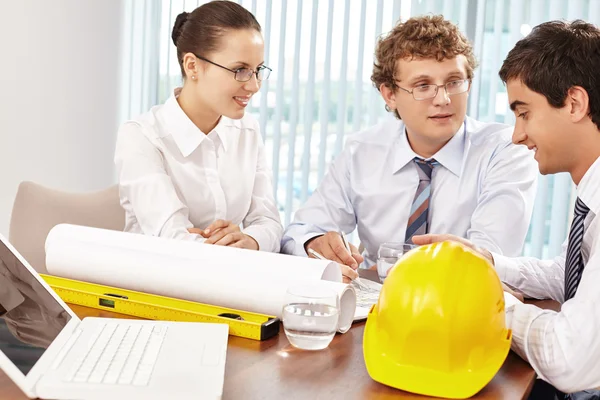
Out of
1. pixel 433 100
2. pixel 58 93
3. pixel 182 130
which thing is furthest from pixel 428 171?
pixel 58 93

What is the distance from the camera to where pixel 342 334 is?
1395 millimetres

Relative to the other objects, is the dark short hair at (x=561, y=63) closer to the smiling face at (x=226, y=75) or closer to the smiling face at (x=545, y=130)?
the smiling face at (x=545, y=130)

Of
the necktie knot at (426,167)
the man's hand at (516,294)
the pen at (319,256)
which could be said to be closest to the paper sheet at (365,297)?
the pen at (319,256)

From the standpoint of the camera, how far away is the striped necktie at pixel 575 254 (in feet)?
5.04

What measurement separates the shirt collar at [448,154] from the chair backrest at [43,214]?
983 millimetres

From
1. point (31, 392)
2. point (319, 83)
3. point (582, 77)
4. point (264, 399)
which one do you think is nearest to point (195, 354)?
point (264, 399)

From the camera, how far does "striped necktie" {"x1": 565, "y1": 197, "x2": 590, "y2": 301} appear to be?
1536 mm

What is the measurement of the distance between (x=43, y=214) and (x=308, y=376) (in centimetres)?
143

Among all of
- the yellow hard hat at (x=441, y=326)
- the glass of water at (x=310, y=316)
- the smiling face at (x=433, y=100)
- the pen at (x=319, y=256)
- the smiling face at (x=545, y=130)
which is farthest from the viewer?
the smiling face at (x=433, y=100)

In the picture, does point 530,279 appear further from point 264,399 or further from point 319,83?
point 319,83

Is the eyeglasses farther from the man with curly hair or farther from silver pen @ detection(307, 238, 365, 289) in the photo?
silver pen @ detection(307, 238, 365, 289)

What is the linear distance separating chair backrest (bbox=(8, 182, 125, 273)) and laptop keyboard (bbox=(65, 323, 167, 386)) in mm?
1011

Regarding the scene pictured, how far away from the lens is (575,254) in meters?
1.55

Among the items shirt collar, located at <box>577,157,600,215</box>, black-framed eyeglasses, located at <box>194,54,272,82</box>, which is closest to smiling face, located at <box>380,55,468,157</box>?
black-framed eyeglasses, located at <box>194,54,272,82</box>
